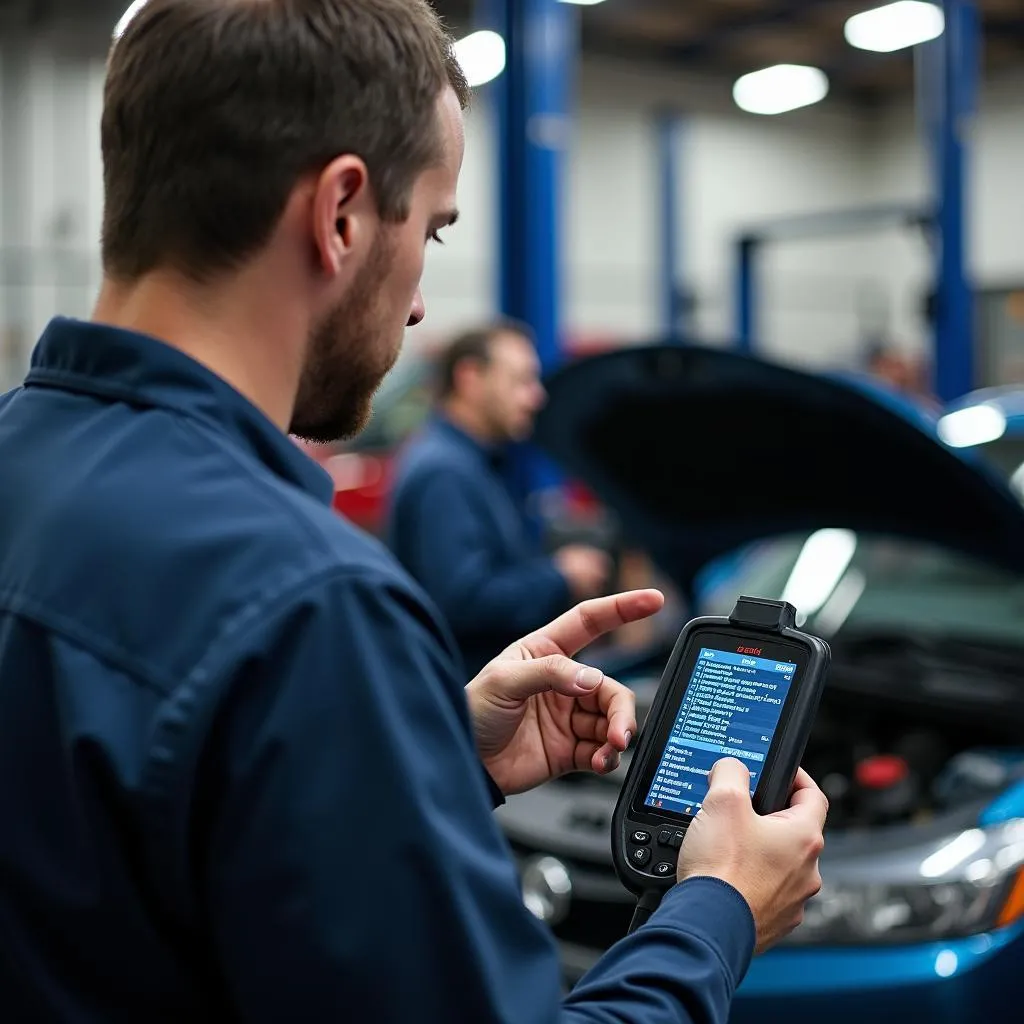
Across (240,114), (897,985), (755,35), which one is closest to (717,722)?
(240,114)

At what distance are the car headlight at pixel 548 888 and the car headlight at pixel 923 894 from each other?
17.9 inches

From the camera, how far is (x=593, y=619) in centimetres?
137

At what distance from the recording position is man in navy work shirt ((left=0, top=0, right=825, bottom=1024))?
30.5 inches

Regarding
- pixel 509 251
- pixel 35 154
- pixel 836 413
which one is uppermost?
pixel 35 154

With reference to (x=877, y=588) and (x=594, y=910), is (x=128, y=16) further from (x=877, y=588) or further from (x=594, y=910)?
(x=877, y=588)

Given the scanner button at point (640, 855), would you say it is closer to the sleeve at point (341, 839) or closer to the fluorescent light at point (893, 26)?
the sleeve at point (341, 839)

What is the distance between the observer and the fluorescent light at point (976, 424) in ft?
10.4

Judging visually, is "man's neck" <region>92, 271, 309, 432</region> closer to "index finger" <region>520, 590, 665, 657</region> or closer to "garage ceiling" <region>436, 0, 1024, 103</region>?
"index finger" <region>520, 590, 665, 657</region>

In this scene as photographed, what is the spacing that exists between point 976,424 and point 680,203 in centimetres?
1065

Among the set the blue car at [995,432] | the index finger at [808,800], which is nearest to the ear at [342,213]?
the index finger at [808,800]

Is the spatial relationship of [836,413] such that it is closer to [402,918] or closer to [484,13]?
[402,918]

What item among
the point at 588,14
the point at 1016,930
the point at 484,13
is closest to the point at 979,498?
the point at 1016,930

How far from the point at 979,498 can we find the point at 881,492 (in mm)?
338

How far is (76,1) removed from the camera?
12.4 m
